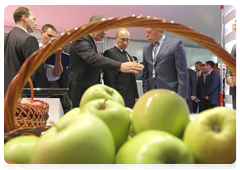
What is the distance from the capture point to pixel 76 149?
1.00 ft

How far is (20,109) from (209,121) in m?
0.62

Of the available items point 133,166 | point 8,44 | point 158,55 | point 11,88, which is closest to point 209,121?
Result: point 133,166

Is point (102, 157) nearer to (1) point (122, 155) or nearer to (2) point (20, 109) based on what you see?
(1) point (122, 155)

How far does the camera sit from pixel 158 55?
6.31 feet

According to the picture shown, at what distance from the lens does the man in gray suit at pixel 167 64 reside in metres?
1.83

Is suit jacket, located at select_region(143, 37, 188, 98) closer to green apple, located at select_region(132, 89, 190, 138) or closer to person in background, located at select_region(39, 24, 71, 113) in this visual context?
person in background, located at select_region(39, 24, 71, 113)

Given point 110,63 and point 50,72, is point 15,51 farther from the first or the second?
point 110,63

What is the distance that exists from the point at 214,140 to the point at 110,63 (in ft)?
4.18

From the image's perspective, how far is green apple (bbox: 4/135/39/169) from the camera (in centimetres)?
38

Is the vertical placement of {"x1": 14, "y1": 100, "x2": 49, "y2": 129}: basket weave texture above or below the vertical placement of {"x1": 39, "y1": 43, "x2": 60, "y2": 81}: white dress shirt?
below

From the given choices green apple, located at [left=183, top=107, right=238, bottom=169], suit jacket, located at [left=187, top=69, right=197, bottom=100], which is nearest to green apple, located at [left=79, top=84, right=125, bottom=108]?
green apple, located at [left=183, top=107, right=238, bottom=169]

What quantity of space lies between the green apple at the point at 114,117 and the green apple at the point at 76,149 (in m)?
0.07

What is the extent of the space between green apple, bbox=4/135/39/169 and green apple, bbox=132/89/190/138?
0.24 metres

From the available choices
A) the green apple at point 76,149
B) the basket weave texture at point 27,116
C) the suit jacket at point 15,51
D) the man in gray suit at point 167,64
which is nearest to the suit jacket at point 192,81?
the man in gray suit at point 167,64
